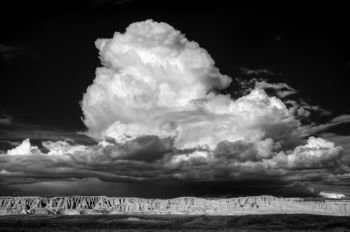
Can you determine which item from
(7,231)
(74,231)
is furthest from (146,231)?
(7,231)

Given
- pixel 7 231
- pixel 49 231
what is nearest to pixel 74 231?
pixel 49 231

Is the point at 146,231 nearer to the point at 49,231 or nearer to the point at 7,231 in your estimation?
the point at 49,231

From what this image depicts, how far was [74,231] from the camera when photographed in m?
190

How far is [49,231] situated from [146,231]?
43.7 metres

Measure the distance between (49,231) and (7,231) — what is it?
18.7 metres

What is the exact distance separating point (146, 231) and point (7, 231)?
6237cm

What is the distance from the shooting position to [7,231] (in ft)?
619

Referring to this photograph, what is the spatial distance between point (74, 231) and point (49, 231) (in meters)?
11.1

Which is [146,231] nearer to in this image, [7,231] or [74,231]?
[74,231]

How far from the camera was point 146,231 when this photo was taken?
194875 mm

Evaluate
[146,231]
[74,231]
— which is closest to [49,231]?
[74,231]

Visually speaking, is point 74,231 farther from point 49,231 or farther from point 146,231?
point 146,231
